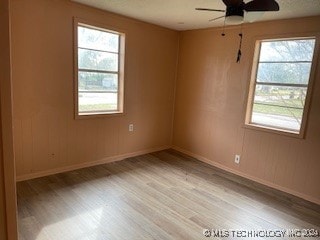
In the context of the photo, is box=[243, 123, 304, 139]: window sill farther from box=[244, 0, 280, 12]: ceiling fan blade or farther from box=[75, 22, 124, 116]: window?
box=[75, 22, 124, 116]: window

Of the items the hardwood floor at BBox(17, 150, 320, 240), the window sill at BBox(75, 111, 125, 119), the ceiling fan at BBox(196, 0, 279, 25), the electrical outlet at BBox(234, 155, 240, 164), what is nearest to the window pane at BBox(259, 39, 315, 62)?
the ceiling fan at BBox(196, 0, 279, 25)

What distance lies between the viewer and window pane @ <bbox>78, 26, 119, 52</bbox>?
3383mm

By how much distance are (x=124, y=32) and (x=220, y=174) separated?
282cm

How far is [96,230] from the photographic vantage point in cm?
220

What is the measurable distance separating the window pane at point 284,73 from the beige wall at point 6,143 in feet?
11.0

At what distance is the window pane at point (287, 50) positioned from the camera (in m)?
3.06

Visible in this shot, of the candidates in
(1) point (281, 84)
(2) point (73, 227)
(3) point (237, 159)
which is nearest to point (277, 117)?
(1) point (281, 84)

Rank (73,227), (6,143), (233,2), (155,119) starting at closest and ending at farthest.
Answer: (6,143) < (233,2) < (73,227) < (155,119)

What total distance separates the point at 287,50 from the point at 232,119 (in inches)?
51.0

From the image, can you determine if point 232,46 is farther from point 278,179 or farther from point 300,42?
point 278,179

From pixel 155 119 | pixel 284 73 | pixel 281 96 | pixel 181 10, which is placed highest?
pixel 181 10

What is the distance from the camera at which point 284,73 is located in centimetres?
329

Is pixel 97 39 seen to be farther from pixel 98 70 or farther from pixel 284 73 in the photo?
pixel 284 73

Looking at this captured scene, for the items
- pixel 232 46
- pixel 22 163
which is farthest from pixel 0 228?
pixel 232 46
